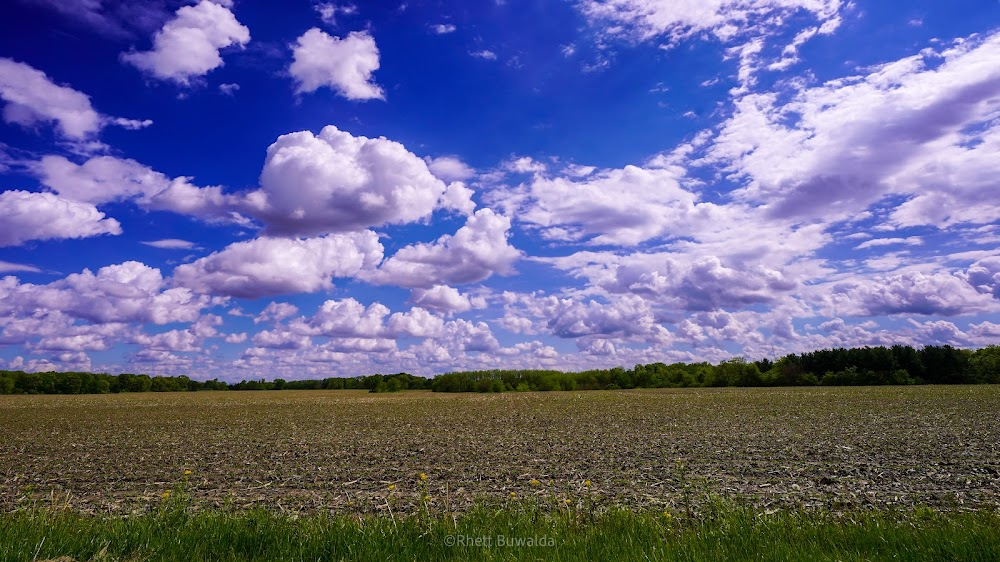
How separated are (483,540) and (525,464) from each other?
1211 centimetres

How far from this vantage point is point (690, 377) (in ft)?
406

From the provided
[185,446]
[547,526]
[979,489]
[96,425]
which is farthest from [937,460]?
[96,425]

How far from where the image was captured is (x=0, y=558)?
14.4ft

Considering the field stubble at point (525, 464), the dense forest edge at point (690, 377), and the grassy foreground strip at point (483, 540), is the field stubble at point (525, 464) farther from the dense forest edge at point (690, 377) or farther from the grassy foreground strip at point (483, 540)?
the dense forest edge at point (690, 377)

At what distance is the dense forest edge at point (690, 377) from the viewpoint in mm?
97062

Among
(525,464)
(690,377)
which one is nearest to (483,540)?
(525,464)

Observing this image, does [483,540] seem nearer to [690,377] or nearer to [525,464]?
[525,464]

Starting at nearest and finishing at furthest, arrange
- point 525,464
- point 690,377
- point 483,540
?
1. point 483,540
2. point 525,464
3. point 690,377

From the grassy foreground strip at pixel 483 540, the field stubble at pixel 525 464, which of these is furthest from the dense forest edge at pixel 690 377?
the grassy foreground strip at pixel 483 540

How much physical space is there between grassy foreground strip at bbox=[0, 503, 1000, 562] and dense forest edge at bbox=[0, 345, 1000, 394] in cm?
11093

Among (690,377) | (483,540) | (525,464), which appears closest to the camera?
(483,540)

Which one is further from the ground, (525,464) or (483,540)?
(483,540)

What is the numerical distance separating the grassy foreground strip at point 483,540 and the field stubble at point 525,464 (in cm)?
113

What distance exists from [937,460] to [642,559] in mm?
16530
